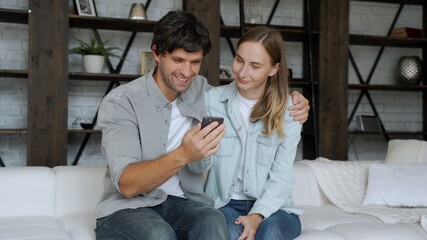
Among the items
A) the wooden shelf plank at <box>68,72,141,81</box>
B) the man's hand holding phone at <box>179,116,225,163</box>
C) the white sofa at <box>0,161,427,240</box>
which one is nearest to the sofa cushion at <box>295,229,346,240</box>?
the white sofa at <box>0,161,427,240</box>

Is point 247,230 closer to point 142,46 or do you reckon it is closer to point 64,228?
point 64,228

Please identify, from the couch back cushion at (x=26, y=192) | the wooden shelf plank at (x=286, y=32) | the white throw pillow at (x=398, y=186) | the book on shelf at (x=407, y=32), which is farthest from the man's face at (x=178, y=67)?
the book on shelf at (x=407, y=32)

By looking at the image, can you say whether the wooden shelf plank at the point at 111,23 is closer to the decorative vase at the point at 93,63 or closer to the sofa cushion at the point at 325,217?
the decorative vase at the point at 93,63

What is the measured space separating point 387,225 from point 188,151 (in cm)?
128

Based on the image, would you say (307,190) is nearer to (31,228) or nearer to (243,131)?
(243,131)

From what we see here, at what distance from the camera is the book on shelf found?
5.31 meters

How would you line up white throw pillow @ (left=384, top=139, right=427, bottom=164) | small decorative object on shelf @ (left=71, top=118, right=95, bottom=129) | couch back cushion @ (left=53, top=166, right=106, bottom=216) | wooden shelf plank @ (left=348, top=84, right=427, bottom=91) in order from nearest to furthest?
couch back cushion @ (left=53, top=166, right=106, bottom=216), white throw pillow @ (left=384, top=139, right=427, bottom=164), small decorative object on shelf @ (left=71, top=118, right=95, bottom=129), wooden shelf plank @ (left=348, top=84, right=427, bottom=91)

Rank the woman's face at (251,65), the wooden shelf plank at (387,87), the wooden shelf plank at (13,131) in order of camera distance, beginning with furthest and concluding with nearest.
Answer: the wooden shelf plank at (387,87) < the wooden shelf plank at (13,131) < the woman's face at (251,65)

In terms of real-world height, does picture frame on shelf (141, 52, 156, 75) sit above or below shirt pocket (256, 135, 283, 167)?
above

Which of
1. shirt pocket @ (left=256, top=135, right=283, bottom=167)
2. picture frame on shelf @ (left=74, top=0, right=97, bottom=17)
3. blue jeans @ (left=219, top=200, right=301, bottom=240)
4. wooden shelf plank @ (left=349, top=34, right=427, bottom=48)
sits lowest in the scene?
blue jeans @ (left=219, top=200, right=301, bottom=240)

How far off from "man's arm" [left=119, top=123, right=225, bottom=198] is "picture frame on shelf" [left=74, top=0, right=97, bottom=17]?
2874 mm

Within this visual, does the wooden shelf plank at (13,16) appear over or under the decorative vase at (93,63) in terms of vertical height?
over

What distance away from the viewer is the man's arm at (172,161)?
68.1 inches

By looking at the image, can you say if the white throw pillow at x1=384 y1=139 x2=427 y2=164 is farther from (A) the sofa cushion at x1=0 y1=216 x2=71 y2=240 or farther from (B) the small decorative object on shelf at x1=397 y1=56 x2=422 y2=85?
(B) the small decorative object on shelf at x1=397 y1=56 x2=422 y2=85
